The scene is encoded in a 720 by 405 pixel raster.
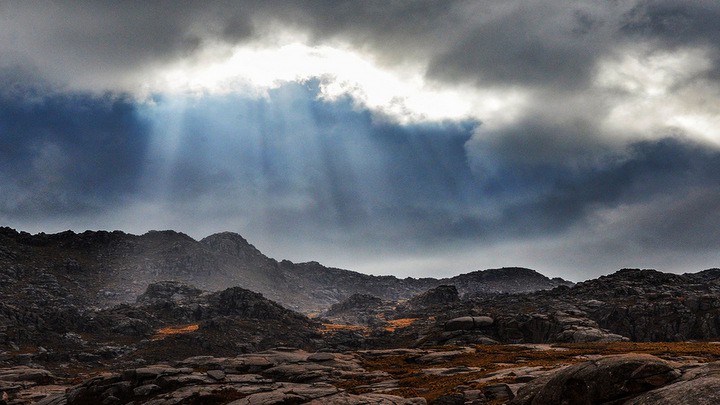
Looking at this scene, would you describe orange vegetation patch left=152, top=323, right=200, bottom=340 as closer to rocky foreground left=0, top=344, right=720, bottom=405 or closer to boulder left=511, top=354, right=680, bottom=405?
rocky foreground left=0, top=344, right=720, bottom=405

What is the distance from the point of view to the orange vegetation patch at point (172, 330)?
12777cm

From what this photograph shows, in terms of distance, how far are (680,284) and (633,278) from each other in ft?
50.9

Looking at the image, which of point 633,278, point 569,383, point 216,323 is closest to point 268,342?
point 216,323

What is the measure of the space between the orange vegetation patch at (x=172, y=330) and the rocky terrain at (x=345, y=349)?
3.55ft

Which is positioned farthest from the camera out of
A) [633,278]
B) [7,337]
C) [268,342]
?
[633,278]

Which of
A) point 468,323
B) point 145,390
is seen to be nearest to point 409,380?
point 145,390

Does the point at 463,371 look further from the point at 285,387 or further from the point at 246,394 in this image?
the point at 246,394

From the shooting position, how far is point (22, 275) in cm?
17062

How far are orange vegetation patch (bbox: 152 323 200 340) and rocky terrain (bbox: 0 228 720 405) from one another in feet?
3.55

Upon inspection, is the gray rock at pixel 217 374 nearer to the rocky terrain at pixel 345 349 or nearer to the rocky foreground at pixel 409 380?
the rocky foreground at pixel 409 380

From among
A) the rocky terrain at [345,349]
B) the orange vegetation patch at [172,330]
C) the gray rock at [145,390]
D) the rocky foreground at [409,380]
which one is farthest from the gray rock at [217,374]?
the orange vegetation patch at [172,330]

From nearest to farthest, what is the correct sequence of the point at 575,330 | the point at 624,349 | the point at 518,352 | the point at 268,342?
1. the point at 624,349
2. the point at 518,352
3. the point at 575,330
4. the point at 268,342

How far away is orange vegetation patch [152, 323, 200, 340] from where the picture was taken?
128 metres

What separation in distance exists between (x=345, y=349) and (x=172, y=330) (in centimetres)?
7004
